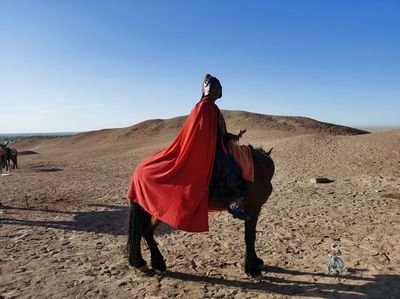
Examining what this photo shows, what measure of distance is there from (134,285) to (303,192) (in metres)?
6.71

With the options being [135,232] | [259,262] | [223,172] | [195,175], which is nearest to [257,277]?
[259,262]

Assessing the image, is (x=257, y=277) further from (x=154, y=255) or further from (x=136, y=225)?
(x=136, y=225)

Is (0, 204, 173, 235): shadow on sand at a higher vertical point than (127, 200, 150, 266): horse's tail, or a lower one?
lower

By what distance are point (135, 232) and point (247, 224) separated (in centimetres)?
139

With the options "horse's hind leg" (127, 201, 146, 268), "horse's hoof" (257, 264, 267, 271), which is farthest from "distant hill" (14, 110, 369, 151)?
"horse's hind leg" (127, 201, 146, 268)

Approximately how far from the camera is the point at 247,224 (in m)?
5.06

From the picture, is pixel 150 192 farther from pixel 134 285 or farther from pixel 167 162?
pixel 134 285

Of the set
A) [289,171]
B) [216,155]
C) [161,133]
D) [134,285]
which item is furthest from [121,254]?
[161,133]

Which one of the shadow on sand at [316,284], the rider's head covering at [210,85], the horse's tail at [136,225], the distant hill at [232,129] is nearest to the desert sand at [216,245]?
the shadow on sand at [316,284]

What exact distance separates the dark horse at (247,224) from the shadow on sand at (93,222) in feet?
6.07

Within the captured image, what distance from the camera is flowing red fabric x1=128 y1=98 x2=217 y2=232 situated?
4.57m

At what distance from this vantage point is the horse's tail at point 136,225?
195 inches

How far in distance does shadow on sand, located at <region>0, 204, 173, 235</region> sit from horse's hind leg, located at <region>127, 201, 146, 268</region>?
73.4 inches

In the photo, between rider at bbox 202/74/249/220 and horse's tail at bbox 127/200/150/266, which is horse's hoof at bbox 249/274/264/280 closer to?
rider at bbox 202/74/249/220
